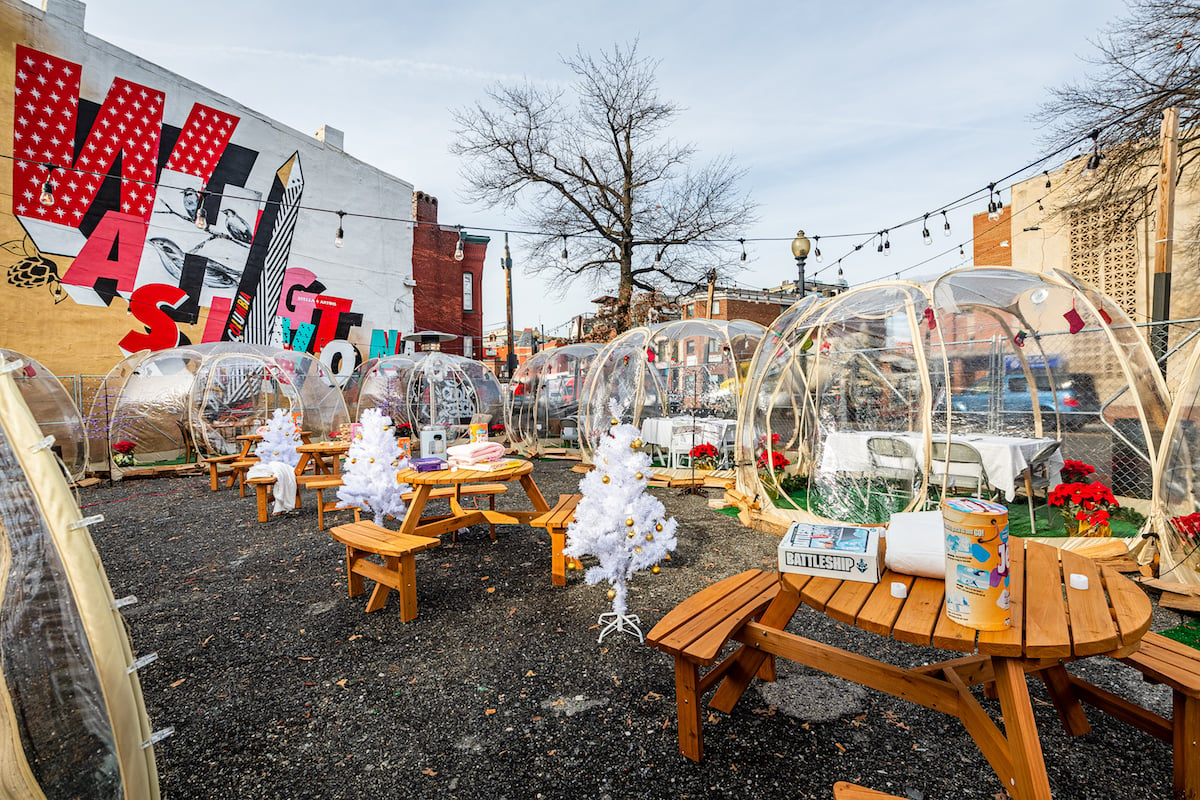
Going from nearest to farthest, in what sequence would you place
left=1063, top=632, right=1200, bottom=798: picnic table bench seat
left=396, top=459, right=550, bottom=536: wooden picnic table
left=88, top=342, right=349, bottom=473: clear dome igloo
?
left=1063, top=632, right=1200, bottom=798: picnic table bench seat → left=396, top=459, right=550, bottom=536: wooden picnic table → left=88, top=342, right=349, bottom=473: clear dome igloo

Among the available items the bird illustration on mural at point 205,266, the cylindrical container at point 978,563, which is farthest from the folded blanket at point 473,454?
the bird illustration on mural at point 205,266

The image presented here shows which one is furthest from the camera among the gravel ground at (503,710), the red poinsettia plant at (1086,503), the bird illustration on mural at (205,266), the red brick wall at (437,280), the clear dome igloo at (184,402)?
the red brick wall at (437,280)

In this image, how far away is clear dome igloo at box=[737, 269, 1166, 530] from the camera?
511 centimetres

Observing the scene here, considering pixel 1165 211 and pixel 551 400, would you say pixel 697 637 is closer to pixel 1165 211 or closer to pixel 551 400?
pixel 1165 211

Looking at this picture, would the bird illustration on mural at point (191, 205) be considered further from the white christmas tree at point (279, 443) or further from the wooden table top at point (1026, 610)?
the wooden table top at point (1026, 610)

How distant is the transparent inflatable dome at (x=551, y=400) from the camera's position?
12914mm

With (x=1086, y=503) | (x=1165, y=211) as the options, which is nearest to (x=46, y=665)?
(x=1086, y=503)

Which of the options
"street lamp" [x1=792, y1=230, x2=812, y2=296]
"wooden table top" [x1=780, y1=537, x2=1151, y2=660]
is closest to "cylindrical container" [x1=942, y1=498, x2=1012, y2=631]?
"wooden table top" [x1=780, y1=537, x2=1151, y2=660]

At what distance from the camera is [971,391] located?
5.49 m

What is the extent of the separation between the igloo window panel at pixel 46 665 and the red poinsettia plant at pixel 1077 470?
7.27 metres

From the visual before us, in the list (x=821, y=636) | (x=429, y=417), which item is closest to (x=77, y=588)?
(x=821, y=636)

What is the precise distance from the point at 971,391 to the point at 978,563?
4.69 m

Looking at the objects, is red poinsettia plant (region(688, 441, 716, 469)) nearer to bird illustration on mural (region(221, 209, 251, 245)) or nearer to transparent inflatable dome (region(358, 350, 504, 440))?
transparent inflatable dome (region(358, 350, 504, 440))

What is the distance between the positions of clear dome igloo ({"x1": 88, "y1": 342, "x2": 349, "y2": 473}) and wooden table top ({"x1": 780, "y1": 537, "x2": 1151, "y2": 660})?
1295 centimetres
